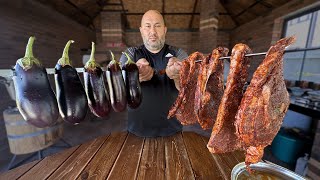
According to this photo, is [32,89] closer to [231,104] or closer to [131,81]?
[131,81]

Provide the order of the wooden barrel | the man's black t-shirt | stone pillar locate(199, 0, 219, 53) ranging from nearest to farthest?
the man's black t-shirt → the wooden barrel → stone pillar locate(199, 0, 219, 53)

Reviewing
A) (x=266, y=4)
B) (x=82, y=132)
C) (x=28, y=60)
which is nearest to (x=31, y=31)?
(x=82, y=132)

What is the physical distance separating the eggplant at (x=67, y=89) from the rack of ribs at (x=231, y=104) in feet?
2.57

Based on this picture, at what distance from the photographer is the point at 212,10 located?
5.95m

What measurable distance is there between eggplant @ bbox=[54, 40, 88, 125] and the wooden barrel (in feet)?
7.16

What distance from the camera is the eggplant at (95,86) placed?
3.31ft

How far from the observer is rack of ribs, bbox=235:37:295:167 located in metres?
0.72

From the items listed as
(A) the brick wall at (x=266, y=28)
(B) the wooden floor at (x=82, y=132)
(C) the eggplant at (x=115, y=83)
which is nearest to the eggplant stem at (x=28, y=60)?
(C) the eggplant at (x=115, y=83)

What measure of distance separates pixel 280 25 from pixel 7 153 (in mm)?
8092

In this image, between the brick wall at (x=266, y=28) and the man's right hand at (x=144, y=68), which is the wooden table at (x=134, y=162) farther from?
the brick wall at (x=266, y=28)

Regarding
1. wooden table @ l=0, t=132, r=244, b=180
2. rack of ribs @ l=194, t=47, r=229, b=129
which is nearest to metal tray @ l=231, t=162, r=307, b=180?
wooden table @ l=0, t=132, r=244, b=180

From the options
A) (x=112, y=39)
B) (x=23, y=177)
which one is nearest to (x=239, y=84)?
(x=23, y=177)

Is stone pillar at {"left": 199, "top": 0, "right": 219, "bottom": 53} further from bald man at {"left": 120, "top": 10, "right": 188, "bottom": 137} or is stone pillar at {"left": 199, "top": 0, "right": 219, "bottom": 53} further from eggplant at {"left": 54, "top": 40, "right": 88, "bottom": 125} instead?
eggplant at {"left": 54, "top": 40, "right": 88, "bottom": 125}

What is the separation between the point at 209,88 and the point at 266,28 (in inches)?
245
